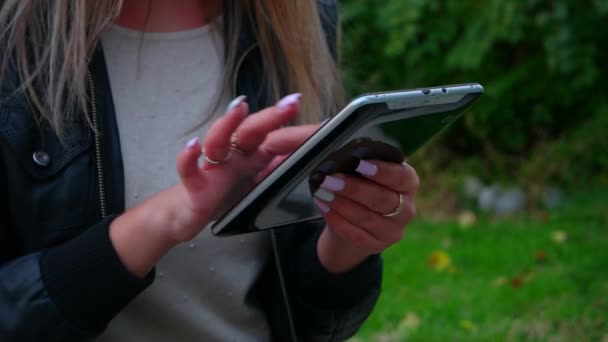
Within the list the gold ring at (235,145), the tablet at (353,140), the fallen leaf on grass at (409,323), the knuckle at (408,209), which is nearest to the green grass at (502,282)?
the fallen leaf on grass at (409,323)

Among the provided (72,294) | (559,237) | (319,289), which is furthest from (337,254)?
(559,237)

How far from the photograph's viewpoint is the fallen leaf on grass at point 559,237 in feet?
14.1

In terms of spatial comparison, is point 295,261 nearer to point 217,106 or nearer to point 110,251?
point 217,106

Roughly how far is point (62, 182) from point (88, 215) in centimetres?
6

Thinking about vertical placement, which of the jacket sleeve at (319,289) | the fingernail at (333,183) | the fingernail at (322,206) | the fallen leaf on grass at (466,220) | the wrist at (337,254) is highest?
the fingernail at (333,183)

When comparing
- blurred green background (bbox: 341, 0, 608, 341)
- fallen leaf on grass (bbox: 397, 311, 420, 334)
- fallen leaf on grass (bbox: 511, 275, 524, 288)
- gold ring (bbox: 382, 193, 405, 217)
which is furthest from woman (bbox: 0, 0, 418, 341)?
fallen leaf on grass (bbox: 511, 275, 524, 288)

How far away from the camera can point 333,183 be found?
131 cm

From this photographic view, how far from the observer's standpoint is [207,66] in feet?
5.47

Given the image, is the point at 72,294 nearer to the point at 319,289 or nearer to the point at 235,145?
the point at 235,145

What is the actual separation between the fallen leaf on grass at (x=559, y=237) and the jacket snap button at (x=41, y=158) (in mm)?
3234

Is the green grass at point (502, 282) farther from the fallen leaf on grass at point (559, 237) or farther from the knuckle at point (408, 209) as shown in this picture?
the knuckle at point (408, 209)

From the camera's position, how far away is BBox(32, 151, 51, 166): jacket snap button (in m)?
1.43

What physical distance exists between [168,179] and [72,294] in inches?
10.6

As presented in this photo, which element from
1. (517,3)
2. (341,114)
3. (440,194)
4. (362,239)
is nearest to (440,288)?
(440,194)
